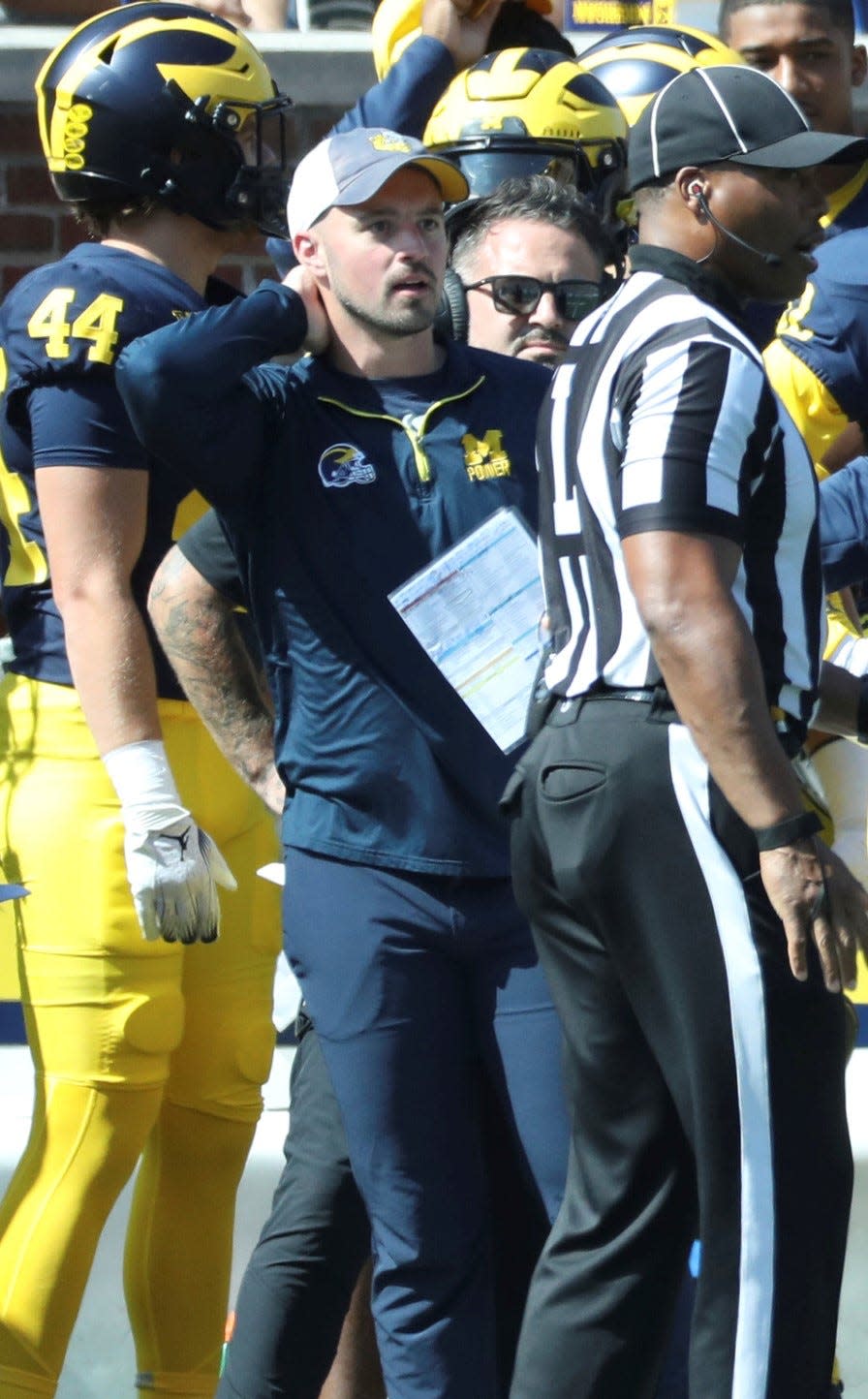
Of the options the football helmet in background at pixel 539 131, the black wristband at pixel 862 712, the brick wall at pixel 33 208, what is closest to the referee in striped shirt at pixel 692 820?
the black wristband at pixel 862 712

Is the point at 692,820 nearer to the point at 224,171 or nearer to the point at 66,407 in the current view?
the point at 66,407

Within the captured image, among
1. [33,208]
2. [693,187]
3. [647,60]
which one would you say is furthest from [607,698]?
[33,208]

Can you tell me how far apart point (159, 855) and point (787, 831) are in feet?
3.05

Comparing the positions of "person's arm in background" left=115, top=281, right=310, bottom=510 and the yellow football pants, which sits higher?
"person's arm in background" left=115, top=281, right=310, bottom=510

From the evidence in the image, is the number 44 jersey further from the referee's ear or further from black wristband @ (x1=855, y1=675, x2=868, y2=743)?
black wristband @ (x1=855, y1=675, x2=868, y2=743)

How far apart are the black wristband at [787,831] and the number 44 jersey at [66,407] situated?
105cm

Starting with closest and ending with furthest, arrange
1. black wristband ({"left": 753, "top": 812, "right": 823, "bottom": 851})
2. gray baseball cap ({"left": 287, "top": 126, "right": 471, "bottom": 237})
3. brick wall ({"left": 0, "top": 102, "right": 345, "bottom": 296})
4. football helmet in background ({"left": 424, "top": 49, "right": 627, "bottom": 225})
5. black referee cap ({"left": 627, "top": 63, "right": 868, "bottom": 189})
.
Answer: black wristband ({"left": 753, "top": 812, "right": 823, "bottom": 851}) → black referee cap ({"left": 627, "top": 63, "right": 868, "bottom": 189}) → gray baseball cap ({"left": 287, "top": 126, "right": 471, "bottom": 237}) → football helmet in background ({"left": 424, "top": 49, "right": 627, "bottom": 225}) → brick wall ({"left": 0, "top": 102, "right": 345, "bottom": 296})

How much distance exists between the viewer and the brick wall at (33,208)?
4.36 metres

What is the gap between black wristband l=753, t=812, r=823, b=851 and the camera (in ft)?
7.30

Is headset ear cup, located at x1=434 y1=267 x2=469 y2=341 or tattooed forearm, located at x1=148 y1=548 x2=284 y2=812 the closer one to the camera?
tattooed forearm, located at x1=148 y1=548 x2=284 y2=812

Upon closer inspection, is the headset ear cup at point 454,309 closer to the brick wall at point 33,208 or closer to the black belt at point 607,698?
the black belt at point 607,698

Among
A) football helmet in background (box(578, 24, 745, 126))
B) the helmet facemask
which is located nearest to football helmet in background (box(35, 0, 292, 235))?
the helmet facemask

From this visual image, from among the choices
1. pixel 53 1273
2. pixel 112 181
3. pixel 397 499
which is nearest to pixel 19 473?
pixel 112 181

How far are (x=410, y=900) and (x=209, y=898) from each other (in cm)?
33
